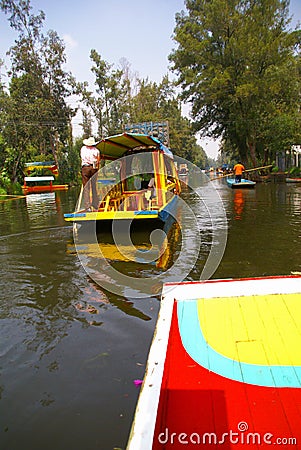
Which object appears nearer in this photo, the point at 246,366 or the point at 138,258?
the point at 246,366

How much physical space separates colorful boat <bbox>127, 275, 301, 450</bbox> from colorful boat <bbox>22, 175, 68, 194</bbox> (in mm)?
27903

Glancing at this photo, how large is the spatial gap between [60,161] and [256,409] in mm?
40223

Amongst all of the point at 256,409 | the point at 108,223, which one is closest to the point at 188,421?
the point at 256,409

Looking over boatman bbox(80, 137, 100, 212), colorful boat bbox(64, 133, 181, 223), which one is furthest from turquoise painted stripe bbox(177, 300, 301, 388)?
boatman bbox(80, 137, 100, 212)

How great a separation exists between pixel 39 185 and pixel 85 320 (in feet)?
103

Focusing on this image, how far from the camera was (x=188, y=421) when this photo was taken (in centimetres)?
200

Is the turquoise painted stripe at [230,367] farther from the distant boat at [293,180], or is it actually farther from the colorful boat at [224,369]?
the distant boat at [293,180]

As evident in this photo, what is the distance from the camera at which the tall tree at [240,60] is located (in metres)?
25.2

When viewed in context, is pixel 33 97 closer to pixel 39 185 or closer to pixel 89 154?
pixel 39 185

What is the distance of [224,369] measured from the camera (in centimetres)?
241

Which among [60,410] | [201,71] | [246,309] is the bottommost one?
[60,410]

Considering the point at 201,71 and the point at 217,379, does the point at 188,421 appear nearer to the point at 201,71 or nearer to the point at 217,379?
the point at 217,379

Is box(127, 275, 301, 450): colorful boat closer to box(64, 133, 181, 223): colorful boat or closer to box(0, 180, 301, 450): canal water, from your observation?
box(0, 180, 301, 450): canal water

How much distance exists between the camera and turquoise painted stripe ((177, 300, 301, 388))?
2281 millimetres
